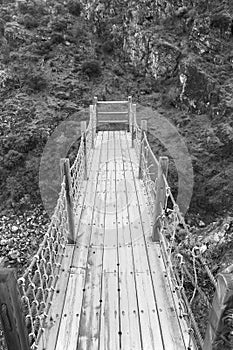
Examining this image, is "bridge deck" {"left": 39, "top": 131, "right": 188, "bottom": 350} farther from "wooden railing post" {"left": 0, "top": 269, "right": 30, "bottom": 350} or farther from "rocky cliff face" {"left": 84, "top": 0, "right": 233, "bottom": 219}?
"rocky cliff face" {"left": 84, "top": 0, "right": 233, "bottom": 219}

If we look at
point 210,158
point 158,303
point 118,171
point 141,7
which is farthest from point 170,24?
point 158,303

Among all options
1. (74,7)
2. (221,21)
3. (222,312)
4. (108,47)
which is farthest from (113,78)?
(222,312)

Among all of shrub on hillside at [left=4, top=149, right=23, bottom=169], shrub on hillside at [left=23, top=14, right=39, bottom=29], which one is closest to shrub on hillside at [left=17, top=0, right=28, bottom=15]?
shrub on hillside at [left=23, top=14, right=39, bottom=29]

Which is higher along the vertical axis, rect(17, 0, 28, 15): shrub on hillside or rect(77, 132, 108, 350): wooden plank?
rect(17, 0, 28, 15): shrub on hillside

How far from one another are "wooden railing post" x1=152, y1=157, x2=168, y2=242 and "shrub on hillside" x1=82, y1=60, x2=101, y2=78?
997 cm

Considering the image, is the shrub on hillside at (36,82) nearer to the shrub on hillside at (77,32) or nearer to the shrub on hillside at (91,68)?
the shrub on hillside at (91,68)

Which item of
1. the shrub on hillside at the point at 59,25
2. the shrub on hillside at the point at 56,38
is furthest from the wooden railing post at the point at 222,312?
the shrub on hillside at the point at 59,25

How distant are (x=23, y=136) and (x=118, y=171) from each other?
5468 millimetres

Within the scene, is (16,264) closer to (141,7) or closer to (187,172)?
(187,172)

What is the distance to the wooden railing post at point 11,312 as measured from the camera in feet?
3.97

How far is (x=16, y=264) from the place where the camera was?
6734 millimetres

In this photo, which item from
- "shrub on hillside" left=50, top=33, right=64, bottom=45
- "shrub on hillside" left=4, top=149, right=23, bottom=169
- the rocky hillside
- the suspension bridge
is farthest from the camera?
"shrub on hillside" left=50, top=33, right=64, bottom=45

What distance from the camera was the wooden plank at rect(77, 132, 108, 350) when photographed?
2.04m

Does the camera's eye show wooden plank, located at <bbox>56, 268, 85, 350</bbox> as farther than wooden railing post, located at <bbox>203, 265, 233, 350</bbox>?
Yes
